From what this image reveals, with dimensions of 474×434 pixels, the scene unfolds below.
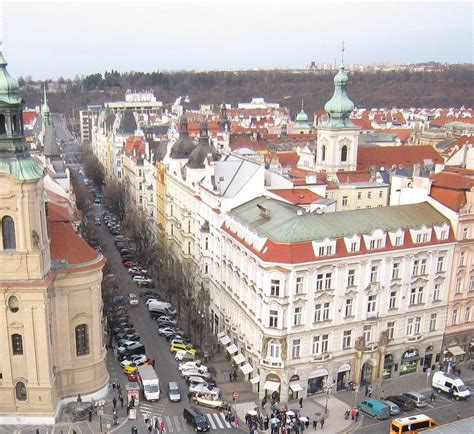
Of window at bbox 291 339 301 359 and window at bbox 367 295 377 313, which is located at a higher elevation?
window at bbox 367 295 377 313

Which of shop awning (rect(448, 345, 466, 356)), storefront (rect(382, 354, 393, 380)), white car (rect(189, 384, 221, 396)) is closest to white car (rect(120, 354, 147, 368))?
white car (rect(189, 384, 221, 396))

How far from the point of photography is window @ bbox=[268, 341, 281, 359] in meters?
56.3

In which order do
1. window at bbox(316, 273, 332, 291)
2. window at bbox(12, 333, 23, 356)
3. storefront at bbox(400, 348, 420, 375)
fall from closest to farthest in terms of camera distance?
window at bbox(12, 333, 23, 356) → window at bbox(316, 273, 332, 291) → storefront at bbox(400, 348, 420, 375)

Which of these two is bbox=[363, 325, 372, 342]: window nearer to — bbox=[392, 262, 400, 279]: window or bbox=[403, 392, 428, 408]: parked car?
bbox=[392, 262, 400, 279]: window

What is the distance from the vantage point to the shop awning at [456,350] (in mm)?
65438

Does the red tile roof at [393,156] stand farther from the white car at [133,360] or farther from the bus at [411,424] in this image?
the bus at [411,424]

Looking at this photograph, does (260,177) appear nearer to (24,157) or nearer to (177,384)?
(177,384)

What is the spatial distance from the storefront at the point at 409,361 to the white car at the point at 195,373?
20.4 m

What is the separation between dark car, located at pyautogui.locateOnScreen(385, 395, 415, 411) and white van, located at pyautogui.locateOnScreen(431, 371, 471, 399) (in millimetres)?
4864

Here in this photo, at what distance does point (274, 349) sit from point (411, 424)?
13614 mm

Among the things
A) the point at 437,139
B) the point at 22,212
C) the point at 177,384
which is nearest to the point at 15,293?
the point at 22,212

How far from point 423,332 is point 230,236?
22.8m

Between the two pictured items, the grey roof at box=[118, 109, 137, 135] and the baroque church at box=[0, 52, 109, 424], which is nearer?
the baroque church at box=[0, 52, 109, 424]

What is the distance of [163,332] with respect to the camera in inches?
2810
